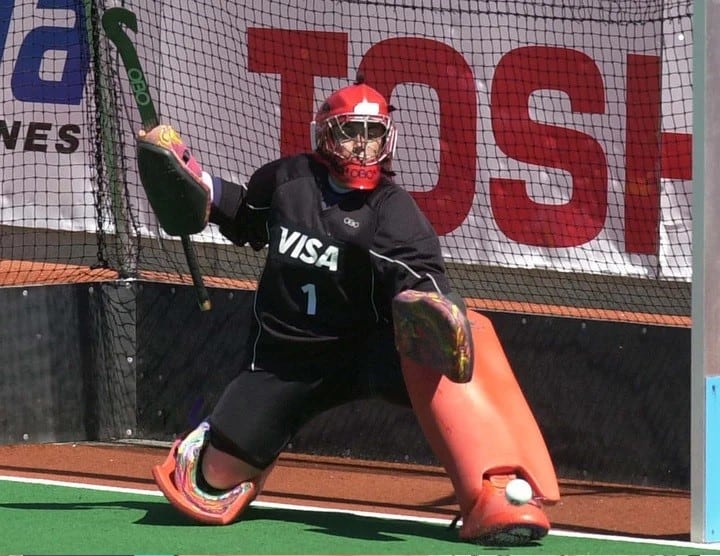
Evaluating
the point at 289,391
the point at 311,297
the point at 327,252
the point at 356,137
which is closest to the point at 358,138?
the point at 356,137

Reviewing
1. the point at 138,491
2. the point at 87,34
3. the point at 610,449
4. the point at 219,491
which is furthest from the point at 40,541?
the point at 87,34

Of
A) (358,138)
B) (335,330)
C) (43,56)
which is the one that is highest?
(358,138)

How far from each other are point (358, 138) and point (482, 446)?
112 centimetres

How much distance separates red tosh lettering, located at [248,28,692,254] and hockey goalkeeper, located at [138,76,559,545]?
8.74 ft

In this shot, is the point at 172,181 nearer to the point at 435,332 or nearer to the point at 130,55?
the point at 130,55

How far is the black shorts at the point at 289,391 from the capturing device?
546cm

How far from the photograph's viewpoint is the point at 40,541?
508 cm

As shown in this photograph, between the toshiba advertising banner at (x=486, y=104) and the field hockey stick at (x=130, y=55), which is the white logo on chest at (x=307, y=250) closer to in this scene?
the field hockey stick at (x=130, y=55)

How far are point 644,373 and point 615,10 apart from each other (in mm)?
2157

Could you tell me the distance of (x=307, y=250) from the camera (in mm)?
5383

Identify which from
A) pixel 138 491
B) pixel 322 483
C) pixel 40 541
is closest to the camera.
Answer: pixel 40 541

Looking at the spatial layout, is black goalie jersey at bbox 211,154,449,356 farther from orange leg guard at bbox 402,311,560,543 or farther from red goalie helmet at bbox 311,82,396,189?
orange leg guard at bbox 402,311,560,543

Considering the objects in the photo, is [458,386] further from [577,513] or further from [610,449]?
[610,449]

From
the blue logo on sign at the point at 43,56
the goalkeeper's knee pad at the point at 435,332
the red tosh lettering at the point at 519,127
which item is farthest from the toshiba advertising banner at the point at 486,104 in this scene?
the goalkeeper's knee pad at the point at 435,332
